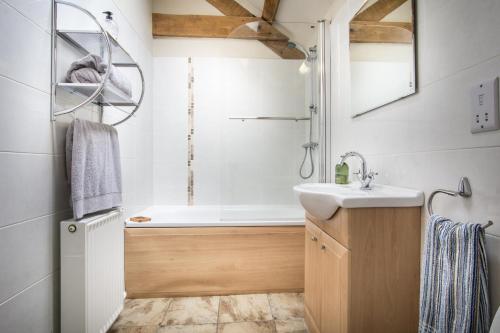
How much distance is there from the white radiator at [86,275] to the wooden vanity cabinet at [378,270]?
1.19m

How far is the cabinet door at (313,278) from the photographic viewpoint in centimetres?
141

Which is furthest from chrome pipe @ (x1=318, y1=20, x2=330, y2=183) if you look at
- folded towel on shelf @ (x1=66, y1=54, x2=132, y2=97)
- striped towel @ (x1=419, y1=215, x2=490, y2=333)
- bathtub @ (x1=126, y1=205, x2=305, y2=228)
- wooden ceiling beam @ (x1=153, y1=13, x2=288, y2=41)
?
folded towel on shelf @ (x1=66, y1=54, x2=132, y2=97)

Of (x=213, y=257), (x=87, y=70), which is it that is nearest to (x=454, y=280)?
(x=213, y=257)

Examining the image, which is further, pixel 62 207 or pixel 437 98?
pixel 62 207

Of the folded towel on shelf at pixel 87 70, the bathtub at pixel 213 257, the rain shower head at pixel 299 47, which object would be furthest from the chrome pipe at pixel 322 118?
the folded towel on shelf at pixel 87 70

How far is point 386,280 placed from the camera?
1.08 meters

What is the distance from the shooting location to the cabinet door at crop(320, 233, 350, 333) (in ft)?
3.58

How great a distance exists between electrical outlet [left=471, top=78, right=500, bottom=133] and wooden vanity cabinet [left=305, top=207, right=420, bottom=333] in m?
Answer: 0.43

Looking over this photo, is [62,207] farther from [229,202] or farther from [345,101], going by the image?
[345,101]

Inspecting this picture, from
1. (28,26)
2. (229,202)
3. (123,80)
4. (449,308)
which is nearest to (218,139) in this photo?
(229,202)

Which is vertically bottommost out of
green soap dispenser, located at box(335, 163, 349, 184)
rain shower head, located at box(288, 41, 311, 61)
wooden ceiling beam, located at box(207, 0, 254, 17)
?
green soap dispenser, located at box(335, 163, 349, 184)

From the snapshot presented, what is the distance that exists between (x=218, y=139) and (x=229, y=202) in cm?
87

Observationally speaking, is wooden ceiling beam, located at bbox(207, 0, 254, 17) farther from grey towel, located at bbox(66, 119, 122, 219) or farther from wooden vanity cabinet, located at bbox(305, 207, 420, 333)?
wooden vanity cabinet, located at bbox(305, 207, 420, 333)

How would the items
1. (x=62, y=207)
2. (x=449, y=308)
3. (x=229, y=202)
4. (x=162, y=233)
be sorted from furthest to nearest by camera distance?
(x=229, y=202), (x=162, y=233), (x=62, y=207), (x=449, y=308)
